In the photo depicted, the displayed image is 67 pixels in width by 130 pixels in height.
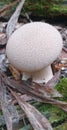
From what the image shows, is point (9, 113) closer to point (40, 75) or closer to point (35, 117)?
point (35, 117)

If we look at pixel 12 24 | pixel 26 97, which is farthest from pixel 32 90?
pixel 12 24

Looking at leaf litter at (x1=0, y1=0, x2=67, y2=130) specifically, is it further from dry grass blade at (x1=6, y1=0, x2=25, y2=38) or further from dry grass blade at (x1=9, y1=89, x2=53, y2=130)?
dry grass blade at (x1=6, y1=0, x2=25, y2=38)

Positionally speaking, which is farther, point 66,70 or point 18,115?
point 66,70

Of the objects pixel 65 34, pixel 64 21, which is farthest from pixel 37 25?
pixel 64 21

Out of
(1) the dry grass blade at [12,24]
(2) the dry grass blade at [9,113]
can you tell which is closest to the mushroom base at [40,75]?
(2) the dry grass blade at [9,113]

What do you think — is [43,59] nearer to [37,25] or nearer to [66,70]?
[37,25]
